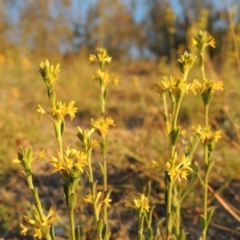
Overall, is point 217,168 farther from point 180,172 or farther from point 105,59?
point 180,172

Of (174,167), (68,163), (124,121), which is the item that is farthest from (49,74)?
(124,121)

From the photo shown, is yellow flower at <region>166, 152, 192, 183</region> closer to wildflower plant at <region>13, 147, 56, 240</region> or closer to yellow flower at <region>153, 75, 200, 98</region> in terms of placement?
yellow flower at <region>153, 75, 200, 98</region>

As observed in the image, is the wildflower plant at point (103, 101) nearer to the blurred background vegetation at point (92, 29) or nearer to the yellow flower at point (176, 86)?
the yellow flower at point (176, 86)

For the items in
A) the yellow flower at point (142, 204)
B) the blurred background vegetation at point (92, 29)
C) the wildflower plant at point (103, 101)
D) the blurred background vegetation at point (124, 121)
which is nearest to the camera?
the yellow flower at point (142, 204)

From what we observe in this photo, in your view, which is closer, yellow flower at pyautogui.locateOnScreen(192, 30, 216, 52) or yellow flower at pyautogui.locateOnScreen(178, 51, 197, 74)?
yellow flower at pyautogui.locateOnScreen(178, 51, 197, 74)

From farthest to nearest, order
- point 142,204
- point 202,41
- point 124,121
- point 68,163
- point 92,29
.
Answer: point 92,29
point 124,121
point 202,41
point 142,204
point 68,163

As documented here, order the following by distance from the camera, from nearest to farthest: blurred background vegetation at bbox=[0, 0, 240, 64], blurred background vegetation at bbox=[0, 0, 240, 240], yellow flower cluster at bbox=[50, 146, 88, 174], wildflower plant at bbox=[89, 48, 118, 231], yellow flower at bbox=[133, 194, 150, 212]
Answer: yellow flower cluster at bbox=[50, 146, 88, 174] < yellow flower at bbox=[133, 194, 150, 212] < wildflower plant at bbox=[89, 48, 118, 231] < blurred background vegetation at bbox=[0, 0, 240, 240] < blurred background vegetation at bbox=[0, 0, 240, 64]

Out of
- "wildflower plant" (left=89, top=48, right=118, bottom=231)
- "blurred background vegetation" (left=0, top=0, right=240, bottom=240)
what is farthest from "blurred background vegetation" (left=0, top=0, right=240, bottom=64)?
"wildflower plant" (left=89, top=48, right=118, bottom=231)

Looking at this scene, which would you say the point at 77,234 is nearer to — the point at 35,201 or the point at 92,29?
the point at 35,201

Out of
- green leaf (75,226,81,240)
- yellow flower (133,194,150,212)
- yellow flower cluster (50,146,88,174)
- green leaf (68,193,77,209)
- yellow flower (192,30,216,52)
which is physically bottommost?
green leaf (75,226,81,240)

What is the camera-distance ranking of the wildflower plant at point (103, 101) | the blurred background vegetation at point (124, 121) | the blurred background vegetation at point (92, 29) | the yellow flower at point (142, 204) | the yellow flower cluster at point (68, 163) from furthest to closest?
the blurred background vegetation at point (92, 29)
the blurred background vegetation at point (124, 121)
the wildflower plant at point (103, 101)
the yellow flower at point (142, 204)
the yellow flower cluster at point (68, 163)

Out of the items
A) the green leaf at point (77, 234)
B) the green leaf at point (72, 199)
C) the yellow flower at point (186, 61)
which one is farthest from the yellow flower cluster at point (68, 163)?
the yellow flower at point (186, 61)

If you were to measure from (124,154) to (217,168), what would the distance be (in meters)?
0.41

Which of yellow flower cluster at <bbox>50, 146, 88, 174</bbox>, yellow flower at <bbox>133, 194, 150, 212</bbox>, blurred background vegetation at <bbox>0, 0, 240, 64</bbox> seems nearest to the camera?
yellow flower cluster at <bbox>50, 146, 88, 174</bbox>
